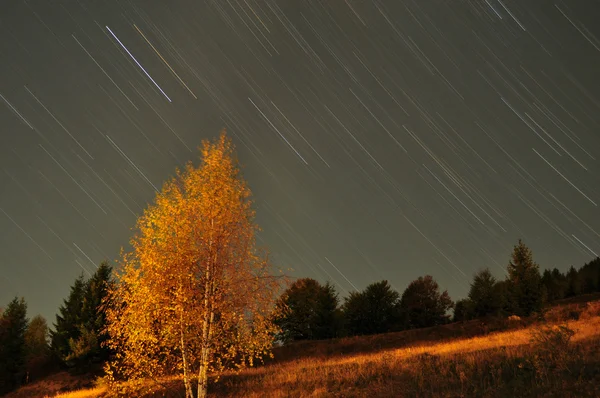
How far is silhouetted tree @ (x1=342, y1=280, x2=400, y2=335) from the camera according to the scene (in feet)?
179

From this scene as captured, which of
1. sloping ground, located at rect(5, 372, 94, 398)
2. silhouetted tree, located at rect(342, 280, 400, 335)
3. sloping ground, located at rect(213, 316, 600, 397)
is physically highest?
silhouetted tree, located at rect(342, 280, 400, 335)

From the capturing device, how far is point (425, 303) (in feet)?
222

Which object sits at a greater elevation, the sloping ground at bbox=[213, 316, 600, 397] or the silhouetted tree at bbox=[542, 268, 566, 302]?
the silhouetted tree at bbox=[542, 268, 566, 302]

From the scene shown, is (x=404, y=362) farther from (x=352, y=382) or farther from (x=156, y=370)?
(x=156, y=370)

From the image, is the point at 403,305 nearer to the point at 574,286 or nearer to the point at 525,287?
the point at 525,287

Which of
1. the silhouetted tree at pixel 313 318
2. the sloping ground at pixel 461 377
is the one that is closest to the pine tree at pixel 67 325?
the silhouetted tree at pixel 313 318

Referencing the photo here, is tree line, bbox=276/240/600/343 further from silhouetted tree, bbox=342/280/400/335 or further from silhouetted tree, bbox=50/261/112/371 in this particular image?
silhouetted tree, bbox=50/261/112/371

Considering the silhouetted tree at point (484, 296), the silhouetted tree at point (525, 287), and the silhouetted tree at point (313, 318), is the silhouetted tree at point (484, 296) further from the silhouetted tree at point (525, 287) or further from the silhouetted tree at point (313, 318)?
the silhouetted tree at point (313, 318)

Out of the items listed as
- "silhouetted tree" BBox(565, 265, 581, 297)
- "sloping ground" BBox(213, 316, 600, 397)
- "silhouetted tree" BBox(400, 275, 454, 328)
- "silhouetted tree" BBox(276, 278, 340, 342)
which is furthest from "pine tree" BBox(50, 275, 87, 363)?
"silhouetted tree" BBox(565, 265, 581, 297)

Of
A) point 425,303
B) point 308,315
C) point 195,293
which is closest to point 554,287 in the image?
point 425,303

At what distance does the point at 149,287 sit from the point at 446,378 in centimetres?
1189

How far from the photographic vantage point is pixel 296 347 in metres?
38.9

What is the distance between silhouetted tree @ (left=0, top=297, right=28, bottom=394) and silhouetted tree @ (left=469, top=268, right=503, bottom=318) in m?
57.2

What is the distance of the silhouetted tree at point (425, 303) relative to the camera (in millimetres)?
66562
